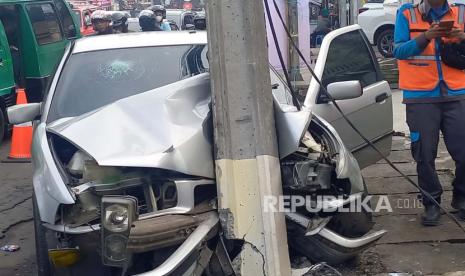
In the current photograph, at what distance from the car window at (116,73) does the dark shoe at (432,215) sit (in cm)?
200

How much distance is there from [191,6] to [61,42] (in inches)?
1096

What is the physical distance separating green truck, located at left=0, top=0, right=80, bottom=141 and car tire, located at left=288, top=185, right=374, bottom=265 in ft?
22.1

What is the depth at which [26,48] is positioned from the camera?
10508 mm

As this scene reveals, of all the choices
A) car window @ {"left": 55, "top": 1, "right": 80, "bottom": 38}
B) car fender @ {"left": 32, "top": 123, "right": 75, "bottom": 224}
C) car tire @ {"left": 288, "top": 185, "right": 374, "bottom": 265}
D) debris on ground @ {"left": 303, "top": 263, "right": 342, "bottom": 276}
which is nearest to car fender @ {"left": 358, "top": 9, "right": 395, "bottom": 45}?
car window @ {"left": 55, "top": 1, "right": 80, "bottom": 38}

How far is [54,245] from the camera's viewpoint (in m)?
3.96

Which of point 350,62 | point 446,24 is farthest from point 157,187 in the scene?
point 350,62

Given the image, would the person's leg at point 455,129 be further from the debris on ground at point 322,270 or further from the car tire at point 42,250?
the car tire at point 42,250

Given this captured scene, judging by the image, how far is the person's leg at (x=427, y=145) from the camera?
5.18m

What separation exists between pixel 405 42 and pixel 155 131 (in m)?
2.24

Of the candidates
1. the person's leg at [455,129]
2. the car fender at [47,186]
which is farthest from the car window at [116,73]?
the person's leg at [455,129]

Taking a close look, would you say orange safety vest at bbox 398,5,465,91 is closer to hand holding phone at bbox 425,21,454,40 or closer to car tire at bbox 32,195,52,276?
hand holding phone at bbox 425,21,454,40

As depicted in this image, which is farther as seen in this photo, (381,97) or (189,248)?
(381,97)

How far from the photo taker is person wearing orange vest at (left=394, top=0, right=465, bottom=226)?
514 cm

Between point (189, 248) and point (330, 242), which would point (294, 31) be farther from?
point (189, 248)
